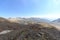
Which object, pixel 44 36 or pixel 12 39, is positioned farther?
pixel 44 36

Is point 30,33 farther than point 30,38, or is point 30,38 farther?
point 30,33

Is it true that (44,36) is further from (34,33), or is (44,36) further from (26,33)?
(26,33)

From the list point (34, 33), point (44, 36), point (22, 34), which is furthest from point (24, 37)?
point (44, 36)

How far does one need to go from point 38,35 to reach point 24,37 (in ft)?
3.36

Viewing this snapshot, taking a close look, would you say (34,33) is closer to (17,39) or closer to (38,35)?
(38,35)

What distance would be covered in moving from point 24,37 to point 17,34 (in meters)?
0.59

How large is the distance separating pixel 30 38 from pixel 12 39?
1134 mm

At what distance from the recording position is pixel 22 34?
7.72 m

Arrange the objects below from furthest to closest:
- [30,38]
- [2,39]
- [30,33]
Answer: [30,33] → [30,38] → [2,39]

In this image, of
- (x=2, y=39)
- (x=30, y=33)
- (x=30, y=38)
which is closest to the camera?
(x=2, y=39)

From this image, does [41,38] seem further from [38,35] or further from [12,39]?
[12,39]

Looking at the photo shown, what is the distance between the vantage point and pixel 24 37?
7.45 metres

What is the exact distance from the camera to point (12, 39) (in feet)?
23.9

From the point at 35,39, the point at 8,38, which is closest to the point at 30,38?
the point at 35,39
